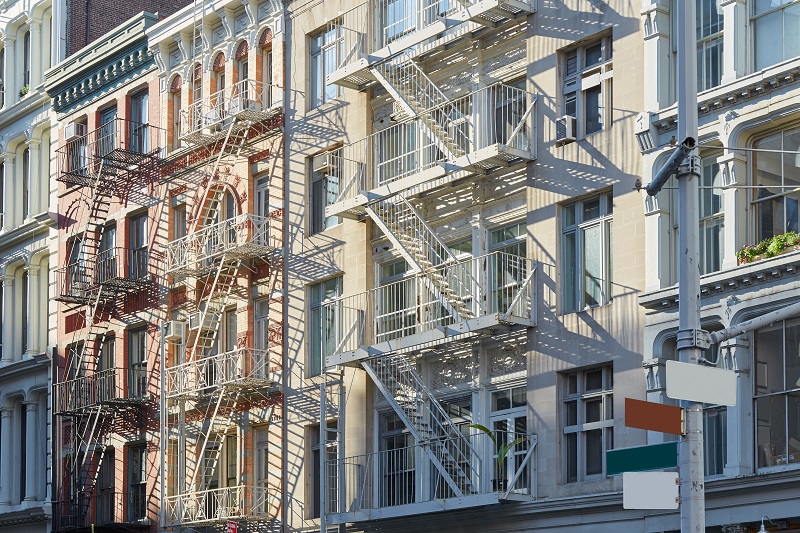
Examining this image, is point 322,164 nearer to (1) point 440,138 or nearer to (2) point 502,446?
(1) point 440,138

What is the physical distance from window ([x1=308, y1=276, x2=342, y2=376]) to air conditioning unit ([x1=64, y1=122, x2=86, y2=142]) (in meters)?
14.3

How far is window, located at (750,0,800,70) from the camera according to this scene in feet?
84.7

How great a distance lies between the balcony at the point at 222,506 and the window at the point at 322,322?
11.8 feet

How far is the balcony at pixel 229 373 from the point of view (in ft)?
125

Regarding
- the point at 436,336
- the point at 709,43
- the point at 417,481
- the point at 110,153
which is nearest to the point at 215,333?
the point at 110,153

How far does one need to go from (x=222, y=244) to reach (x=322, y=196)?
316 centimetres

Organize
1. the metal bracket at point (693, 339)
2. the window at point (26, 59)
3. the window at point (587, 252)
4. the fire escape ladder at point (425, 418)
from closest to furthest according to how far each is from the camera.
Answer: the metal bracket at point (693, 339)
the window at point (587, 252)
the fire escape ladder at point (425, 418)
the window at point (26, 59)

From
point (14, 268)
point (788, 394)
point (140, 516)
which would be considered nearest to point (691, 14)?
point (788, 394)

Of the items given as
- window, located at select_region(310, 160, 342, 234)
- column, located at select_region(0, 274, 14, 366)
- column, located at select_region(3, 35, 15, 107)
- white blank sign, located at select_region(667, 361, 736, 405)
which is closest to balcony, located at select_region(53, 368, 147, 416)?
column, located at select_region(0, 274, 14, 366)

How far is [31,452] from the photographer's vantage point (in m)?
50.3

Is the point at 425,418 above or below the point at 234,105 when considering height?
below

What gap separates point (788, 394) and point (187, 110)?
22433mm

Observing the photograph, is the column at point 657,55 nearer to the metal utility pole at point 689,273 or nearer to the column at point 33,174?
the metal utility pole at point 689,273

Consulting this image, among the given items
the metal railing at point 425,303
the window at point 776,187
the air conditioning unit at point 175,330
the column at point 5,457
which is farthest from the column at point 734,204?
the column at point 5,457
